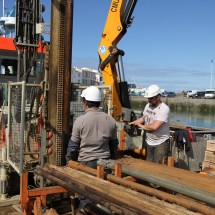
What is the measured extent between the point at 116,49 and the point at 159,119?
14.3 feet

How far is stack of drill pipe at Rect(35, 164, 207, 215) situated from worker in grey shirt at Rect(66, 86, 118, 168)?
0.32m

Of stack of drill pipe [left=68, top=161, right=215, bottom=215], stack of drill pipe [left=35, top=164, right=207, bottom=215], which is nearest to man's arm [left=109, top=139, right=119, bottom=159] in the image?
stack of drill pipe [left=68, top=161, right=215, bottom=215]

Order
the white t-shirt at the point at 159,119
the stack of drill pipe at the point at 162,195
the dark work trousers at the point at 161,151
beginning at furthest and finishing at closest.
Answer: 1. the dark work trousers at the point at 161,151
2. the white t-shirt at the point at 159,119
3. the stack of drill pipe at the point at 162,195

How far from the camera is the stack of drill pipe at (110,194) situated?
2586 millimetres

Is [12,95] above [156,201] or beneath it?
above

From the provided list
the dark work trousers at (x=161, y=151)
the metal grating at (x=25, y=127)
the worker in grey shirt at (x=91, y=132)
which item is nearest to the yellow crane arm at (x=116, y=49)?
the metal grating at (x=25, y=127)

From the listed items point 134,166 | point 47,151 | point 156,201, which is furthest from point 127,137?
point 156,201

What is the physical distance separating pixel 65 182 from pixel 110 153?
103cm

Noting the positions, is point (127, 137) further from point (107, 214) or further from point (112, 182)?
point (112, 182)

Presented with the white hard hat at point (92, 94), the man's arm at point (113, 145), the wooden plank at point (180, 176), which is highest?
the white hard hat at point (92, 94)

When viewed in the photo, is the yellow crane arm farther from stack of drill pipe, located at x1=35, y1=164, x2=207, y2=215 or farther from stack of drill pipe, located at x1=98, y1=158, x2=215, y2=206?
stack of drill pipe, located at x1=35, y1=164, x2=207, y2=215

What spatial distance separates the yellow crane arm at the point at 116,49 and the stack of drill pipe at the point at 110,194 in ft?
18.9

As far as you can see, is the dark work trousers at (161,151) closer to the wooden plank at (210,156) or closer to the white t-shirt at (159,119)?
the white t-shirt at (159,119)

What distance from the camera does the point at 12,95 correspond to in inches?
251
